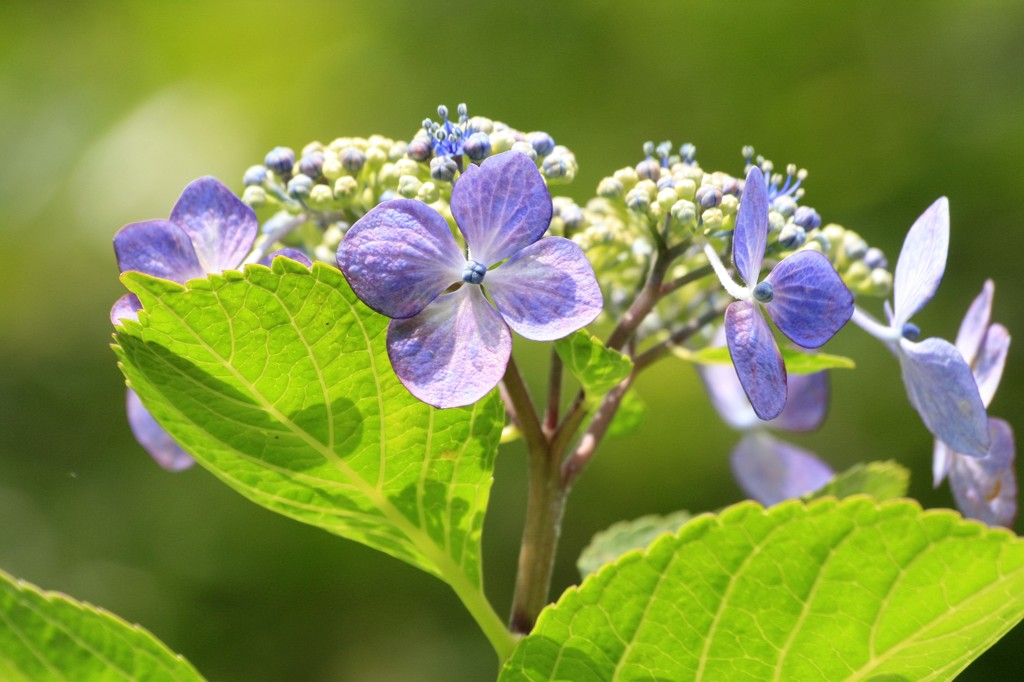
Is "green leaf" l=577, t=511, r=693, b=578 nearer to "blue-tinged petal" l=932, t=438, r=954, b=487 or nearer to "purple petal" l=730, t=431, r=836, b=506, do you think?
"purple petal" l=730, t=431, r=836, b=506

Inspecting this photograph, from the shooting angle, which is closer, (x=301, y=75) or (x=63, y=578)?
(x=63, y=578)

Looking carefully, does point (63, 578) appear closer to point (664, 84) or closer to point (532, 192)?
point (664, 84)

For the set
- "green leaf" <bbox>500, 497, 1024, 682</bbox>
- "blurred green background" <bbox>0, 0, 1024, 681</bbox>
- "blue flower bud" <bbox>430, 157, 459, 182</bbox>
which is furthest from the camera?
"blurred green background" <bbox>0, 0, 1024, 681</bbox>

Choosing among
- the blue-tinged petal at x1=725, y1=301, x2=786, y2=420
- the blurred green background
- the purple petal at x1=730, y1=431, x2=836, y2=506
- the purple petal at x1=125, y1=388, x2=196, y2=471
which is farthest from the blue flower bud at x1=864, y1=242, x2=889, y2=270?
the blurred green background

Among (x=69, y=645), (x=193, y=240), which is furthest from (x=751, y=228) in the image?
(x=69, y=645)

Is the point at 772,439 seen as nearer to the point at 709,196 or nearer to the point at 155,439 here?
the point at 709,196

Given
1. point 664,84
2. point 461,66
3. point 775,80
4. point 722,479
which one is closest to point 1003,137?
point 775,80

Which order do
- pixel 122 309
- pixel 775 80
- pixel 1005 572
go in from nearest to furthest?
pixel 1005 572
pixel 122 309
pixel 775 80

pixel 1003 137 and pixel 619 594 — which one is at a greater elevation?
pixel 1003 137
